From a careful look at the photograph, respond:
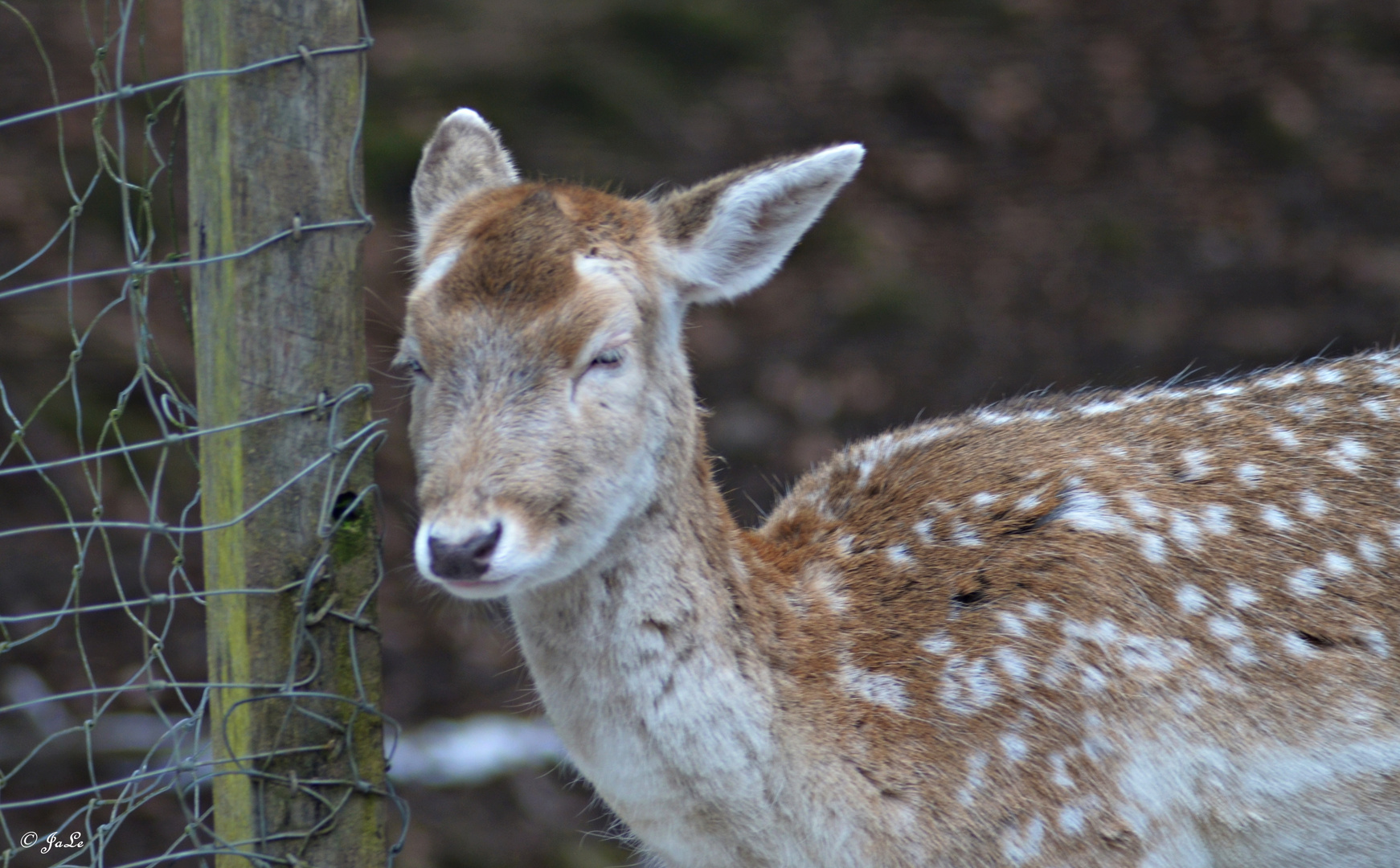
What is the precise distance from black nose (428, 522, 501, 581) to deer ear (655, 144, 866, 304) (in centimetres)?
83

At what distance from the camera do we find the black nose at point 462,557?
2291 mm

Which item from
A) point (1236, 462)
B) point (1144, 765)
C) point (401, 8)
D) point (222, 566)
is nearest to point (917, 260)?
point (401, 8)

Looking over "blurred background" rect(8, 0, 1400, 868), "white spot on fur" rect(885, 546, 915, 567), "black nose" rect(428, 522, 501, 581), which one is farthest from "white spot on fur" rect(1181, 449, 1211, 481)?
"blurred background" rect(8, 0, 1400, 868)

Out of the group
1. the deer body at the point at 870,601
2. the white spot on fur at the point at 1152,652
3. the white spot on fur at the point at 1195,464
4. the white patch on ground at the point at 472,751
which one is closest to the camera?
the deer body at the point at 870,601

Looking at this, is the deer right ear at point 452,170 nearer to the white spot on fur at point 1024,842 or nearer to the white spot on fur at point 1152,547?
the white spot on fur at point 1152,547

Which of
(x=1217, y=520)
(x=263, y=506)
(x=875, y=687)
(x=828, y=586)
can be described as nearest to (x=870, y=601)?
(x=828, y=586)

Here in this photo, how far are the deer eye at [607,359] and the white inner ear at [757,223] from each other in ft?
1.03

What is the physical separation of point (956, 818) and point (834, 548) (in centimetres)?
68

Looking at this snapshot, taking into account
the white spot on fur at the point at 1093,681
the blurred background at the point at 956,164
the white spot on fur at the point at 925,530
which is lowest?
the blurred background at the point at 956,164

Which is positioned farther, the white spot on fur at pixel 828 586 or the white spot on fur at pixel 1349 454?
the white spot on fur at pixel 1349 454

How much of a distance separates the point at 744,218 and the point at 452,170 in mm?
707

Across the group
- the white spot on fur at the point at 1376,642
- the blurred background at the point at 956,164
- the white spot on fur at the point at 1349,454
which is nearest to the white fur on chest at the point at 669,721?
the white spot on fur at the point at 1376,642

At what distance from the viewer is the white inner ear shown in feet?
A: 9.00

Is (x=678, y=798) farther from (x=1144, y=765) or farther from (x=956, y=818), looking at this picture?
(x=1144, y=765)
